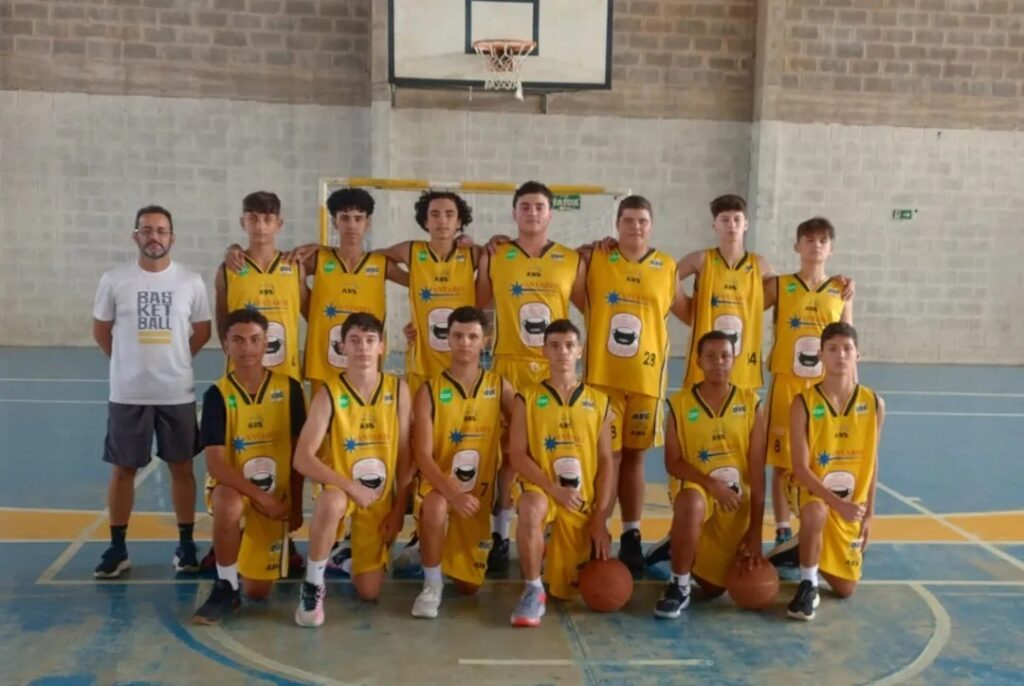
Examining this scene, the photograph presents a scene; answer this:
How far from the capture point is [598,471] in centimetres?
416

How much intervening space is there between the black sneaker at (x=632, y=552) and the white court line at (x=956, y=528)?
6.15 feet

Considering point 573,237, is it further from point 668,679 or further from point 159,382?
point 668,679

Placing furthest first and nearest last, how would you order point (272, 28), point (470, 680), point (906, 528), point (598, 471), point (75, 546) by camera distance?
point (272, 28), point (906, 528), point (75, 546), point (598, 471), point (470, 680)

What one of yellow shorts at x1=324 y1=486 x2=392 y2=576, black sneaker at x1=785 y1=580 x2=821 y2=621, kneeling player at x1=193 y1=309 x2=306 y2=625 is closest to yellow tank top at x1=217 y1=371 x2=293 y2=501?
kneeling player at x1=193 y1=309 x2=306 y2=625

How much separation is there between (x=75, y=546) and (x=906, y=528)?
4433 millimetres

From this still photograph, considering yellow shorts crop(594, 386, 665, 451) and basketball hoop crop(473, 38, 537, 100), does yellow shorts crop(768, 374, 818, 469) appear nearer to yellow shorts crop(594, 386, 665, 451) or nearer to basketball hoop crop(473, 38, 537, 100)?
yellow shorts crop(594, 386, 665, 451)

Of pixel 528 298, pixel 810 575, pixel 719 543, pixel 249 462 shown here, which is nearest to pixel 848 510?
pixel 810 575

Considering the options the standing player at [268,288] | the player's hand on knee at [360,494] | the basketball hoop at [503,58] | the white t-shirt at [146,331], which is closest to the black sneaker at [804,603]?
the player's hand on knee at [360,494]

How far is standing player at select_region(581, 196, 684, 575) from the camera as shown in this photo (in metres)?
4.64

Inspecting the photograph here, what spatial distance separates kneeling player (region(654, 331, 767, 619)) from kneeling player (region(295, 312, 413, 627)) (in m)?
1.20

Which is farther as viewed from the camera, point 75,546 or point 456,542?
point 75,546

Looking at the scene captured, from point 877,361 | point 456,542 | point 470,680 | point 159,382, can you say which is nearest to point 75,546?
point 159,382

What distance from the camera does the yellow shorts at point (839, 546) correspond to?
4.21 metres

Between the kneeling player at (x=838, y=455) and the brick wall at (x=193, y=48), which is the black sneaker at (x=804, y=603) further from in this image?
the brick wall at (x=193, y=48)
